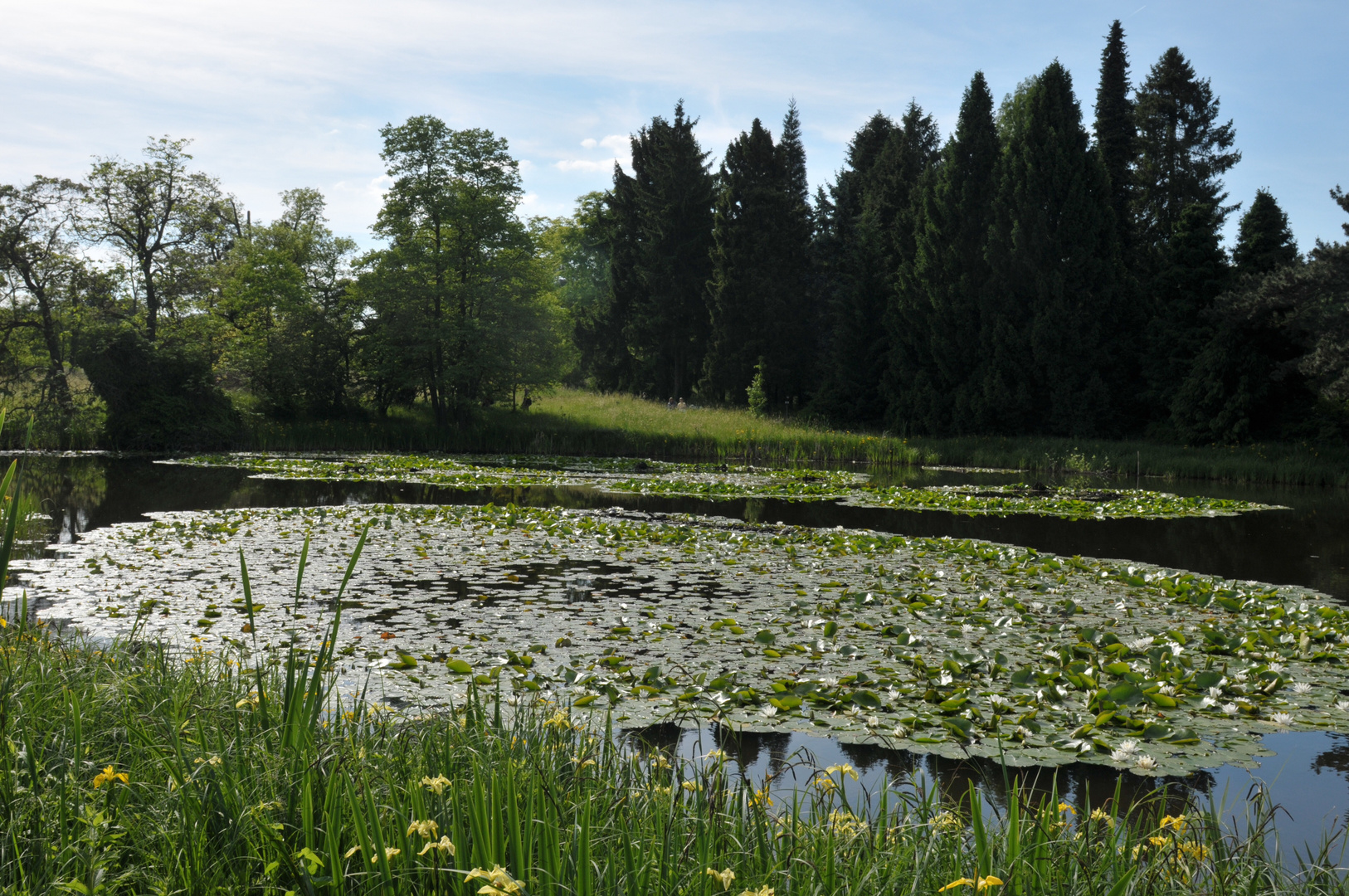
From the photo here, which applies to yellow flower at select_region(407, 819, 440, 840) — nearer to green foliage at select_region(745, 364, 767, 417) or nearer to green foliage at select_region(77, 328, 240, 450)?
green foliage at select_region(77, 328, 240, 450)

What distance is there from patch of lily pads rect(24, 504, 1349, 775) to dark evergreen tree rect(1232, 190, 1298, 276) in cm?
2465

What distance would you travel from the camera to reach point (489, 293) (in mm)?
31297

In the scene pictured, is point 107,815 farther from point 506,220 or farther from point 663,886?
point 506,220

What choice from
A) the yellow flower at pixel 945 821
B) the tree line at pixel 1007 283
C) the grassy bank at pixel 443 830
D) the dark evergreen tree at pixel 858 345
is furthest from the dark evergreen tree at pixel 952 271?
the grassy bank at pixel 443 830

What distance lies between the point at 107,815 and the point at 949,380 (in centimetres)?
3342

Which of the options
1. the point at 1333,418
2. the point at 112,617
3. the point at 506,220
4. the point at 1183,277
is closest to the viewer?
the point at 112,617

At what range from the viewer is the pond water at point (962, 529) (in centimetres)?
428

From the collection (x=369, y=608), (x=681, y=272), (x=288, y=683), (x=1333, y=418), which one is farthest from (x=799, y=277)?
(x=288, y=683)

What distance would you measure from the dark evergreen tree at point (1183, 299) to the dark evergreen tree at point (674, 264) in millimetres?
19213

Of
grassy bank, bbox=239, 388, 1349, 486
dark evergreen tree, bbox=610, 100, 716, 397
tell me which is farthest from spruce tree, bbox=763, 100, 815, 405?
grassy bank, bbox=239, 388, 1349, 486

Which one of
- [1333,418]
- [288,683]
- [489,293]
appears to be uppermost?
[489,293]

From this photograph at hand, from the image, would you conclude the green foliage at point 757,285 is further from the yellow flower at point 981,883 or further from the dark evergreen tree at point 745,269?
the yellow flower at point 981,883

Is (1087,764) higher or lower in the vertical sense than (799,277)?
lower

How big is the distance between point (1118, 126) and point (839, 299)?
1295 centimetres
